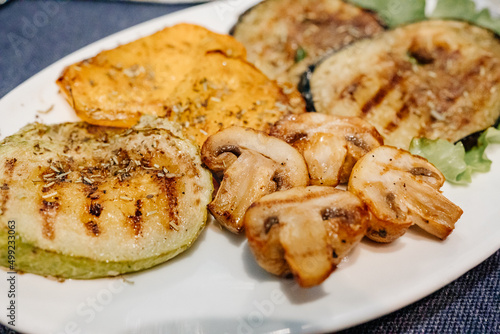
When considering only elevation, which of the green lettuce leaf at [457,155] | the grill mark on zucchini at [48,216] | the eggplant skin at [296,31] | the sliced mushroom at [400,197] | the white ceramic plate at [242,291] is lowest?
the white ceramic plate at [242,291]

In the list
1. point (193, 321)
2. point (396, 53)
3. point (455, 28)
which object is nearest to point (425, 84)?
point (396, 53)

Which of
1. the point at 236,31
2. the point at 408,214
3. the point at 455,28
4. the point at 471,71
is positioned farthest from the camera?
Result: the point at 236,31

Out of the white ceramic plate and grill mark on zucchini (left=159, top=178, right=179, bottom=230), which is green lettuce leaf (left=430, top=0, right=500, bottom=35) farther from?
grill mark on zucchini (left=159, top=178, right=179, bottom=230)

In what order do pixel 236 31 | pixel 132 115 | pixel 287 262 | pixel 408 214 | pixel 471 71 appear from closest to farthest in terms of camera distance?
pixel 287 262, pixel 408 214, pixel 132 115, pixel 471 71, pixel 236 31

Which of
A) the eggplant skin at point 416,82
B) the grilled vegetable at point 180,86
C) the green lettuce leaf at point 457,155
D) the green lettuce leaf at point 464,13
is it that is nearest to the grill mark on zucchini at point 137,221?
the grilled vegetable at point 180,86

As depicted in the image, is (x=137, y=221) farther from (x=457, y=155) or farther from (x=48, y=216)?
(x=457, y=155)

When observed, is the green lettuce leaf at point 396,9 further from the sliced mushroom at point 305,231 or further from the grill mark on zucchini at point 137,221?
the grill mark on zucchini at point 137,221

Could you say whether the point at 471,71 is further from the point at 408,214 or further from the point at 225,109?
the point at 225,109

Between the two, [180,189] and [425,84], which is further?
[425,84]
